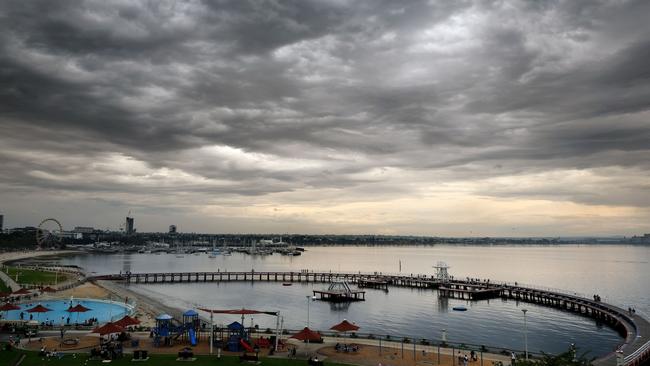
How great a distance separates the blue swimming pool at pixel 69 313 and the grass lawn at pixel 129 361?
19911 millimetres

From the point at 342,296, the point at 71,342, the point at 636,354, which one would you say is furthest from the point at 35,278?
the point at 636,354

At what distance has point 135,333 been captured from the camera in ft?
164

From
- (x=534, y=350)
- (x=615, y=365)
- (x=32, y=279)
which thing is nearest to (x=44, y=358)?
(x=615, y=365)

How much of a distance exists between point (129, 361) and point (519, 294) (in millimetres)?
95323

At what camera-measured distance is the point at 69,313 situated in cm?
6725

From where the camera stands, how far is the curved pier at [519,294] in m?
Result: 45.0

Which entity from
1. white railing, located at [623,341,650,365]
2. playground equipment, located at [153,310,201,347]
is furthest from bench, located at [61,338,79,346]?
white railing, located at [623,341,650,365]

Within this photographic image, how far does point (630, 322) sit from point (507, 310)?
2818cm

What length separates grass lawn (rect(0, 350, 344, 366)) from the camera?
3656 cm

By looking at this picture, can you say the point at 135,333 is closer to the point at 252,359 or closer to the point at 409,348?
the point at 252,359

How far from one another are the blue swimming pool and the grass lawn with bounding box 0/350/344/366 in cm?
1991

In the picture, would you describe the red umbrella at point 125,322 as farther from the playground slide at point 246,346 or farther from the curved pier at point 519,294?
the curved pier at point 519,294

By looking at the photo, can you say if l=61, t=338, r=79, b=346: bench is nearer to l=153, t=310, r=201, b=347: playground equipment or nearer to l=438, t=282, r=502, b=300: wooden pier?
l=153, t=310, r=201, b=347: playground equipment

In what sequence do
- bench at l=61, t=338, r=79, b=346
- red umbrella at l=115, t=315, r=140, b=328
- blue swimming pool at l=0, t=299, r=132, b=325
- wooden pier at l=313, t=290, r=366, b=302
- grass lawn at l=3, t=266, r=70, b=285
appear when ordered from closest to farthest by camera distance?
bench at l=61, t=338, r=79, b=346 → red umbrella at l=115, t=315, r=140, b=328 → blue swimming pool at l=0, t=299, r=132, b=325 → grass lawn at l=3, t=266, r=70, b=285 → wooden pier at l=313, t=290, r=366, b=302
